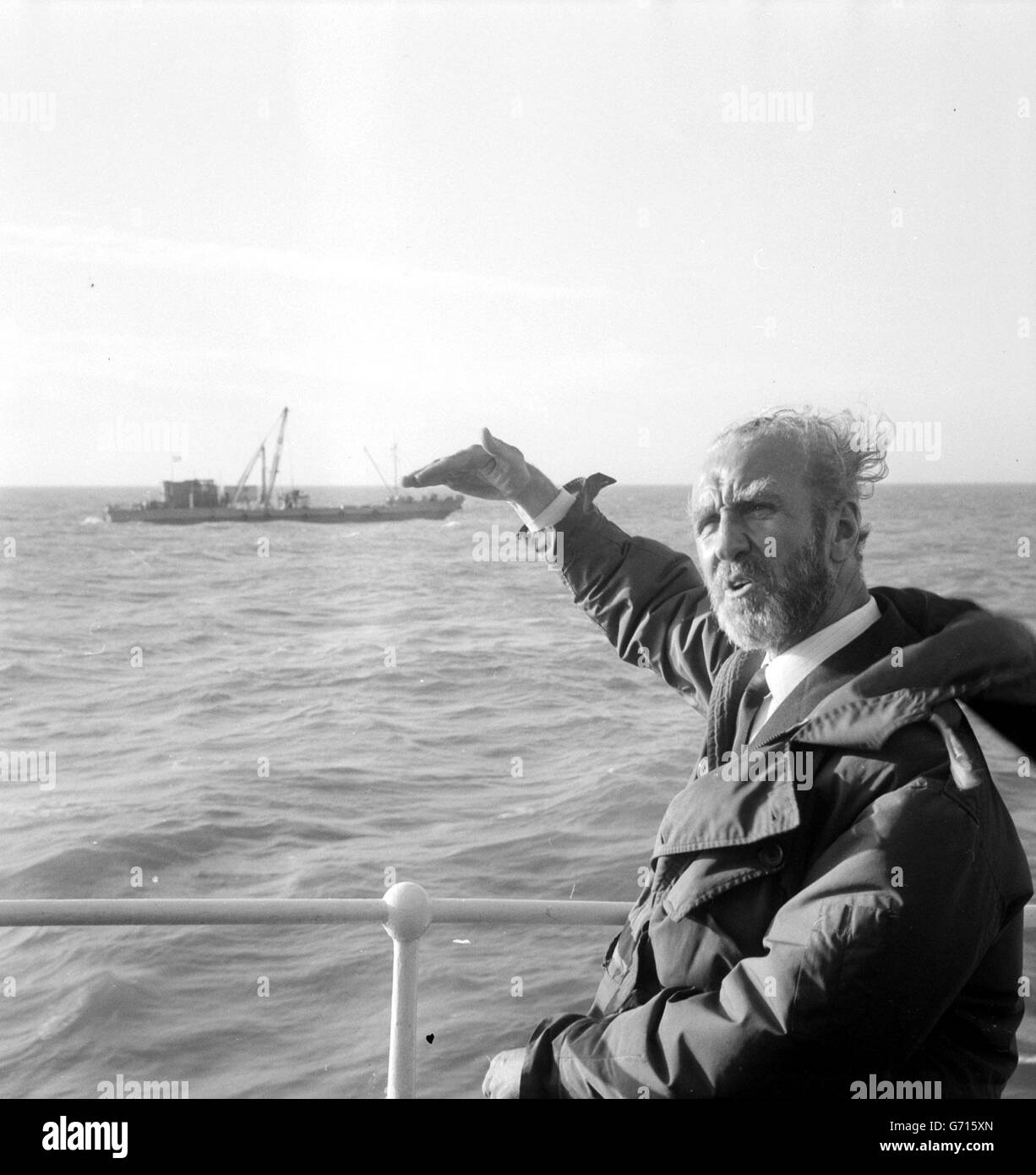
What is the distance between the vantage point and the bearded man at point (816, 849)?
4.67 feet

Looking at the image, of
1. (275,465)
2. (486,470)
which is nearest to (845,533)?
(486,470)

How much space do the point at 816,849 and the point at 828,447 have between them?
2.00 ft

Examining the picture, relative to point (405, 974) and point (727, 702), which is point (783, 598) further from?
point (405, 974)

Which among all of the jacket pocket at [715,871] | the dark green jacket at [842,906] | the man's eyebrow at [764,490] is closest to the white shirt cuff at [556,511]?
the man's eyebrow at [764,490]

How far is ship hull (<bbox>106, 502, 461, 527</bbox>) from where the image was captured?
61656 millimetres

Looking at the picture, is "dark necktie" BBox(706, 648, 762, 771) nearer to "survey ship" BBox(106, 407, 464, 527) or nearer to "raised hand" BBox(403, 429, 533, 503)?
"raised hand" BBox(403, 429, 533, 503)

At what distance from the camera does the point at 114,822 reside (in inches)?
532

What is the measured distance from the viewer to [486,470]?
2463 mm

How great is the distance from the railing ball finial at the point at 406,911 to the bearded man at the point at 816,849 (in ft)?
1.26

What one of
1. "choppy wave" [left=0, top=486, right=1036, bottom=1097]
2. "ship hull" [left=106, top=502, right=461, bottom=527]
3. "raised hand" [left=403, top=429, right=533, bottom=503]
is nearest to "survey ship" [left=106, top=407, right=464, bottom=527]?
"ship hull" [left=106, top=502, right=461, bottom=527]

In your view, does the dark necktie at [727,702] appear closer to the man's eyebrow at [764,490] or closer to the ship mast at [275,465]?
the man's eyebrow at [764,490]

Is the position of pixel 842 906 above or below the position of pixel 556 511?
below
